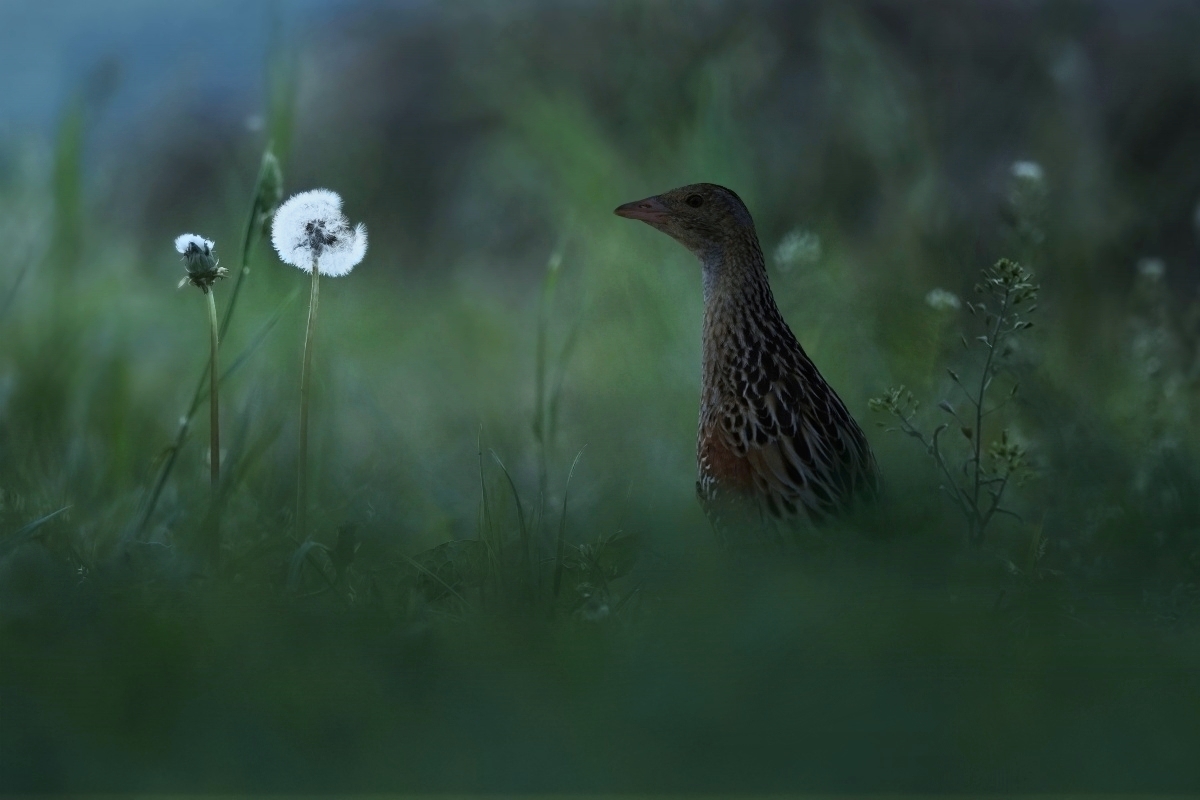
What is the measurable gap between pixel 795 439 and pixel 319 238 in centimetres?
104

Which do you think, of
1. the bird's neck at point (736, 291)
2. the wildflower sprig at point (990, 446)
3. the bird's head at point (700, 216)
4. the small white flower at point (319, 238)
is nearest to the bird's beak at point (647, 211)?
the bird's head at point (700, 216)

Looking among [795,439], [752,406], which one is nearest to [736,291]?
[752,406]

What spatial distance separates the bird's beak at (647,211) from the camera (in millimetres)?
3506

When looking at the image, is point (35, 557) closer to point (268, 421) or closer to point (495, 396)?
point (268, 421)

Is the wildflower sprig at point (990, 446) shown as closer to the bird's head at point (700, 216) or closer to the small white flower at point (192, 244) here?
the bird's head at point (700, 216)

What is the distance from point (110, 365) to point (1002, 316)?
2209mm

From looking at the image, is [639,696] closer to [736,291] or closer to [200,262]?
[200,262]

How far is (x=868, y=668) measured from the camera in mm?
1190

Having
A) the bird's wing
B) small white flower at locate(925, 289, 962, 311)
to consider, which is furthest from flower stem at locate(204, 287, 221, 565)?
small white flower at locate(925, 289, 962, 311)

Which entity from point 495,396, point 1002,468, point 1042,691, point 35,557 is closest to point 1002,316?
point 1002,468

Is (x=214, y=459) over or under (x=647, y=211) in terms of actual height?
under

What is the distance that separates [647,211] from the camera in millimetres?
3520

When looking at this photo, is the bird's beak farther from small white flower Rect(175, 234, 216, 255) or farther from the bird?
small white flower Rect(175, 234, 216, 255)

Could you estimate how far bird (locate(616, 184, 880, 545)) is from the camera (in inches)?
106
